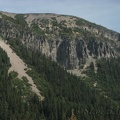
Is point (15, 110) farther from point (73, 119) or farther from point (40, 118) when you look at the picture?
point (73, 119)

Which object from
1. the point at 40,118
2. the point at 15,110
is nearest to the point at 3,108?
the point at 15,110

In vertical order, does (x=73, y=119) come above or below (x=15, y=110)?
above

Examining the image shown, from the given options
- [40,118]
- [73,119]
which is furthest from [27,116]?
[73,119]

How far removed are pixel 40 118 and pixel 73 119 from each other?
89672mm

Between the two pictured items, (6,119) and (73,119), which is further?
(6,119)

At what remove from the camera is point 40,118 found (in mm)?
198250

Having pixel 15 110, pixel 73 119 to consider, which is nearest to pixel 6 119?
pixel 15 110

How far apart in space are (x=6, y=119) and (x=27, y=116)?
1049 centimetres

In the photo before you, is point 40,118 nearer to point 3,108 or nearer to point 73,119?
point 3,108

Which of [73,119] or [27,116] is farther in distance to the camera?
[27,116]

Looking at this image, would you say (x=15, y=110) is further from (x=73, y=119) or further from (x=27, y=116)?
(x=73, y=119)

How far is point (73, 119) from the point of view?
110625 mm

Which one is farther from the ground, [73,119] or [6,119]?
[73,119]

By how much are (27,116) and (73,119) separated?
83.8m
